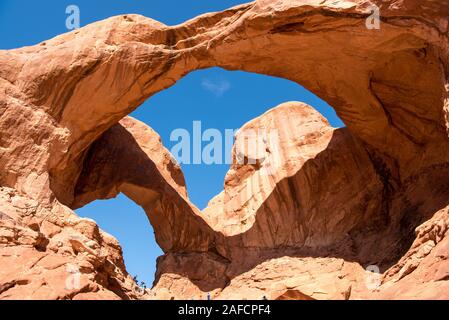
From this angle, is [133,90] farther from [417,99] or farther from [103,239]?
[417,99]

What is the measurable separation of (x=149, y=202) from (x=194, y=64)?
4674 millimetres

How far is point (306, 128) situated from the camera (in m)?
17.3

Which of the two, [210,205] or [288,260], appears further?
[210,205]

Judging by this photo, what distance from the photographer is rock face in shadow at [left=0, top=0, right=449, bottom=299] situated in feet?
36.3

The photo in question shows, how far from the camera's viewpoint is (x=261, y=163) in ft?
58.7

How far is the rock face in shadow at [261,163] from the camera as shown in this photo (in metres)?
11.1

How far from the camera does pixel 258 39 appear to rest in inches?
510

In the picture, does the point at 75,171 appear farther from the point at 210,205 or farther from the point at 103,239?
the point at 210,205
